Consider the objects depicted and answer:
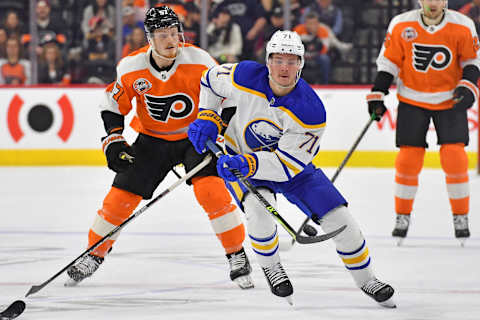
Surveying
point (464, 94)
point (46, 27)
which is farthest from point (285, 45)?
point (46, 27)

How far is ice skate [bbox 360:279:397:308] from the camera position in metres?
2.85

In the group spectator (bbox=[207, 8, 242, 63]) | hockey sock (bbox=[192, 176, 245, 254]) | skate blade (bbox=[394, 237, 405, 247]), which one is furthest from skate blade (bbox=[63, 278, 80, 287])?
spectator (bbox=[207, 8, 242, 63])

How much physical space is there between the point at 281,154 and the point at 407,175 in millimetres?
1583

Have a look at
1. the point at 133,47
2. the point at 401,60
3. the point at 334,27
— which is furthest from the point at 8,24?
the point at 401,60

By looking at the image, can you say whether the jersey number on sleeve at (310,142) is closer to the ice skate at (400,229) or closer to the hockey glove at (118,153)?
the hockey glove at (118,153)

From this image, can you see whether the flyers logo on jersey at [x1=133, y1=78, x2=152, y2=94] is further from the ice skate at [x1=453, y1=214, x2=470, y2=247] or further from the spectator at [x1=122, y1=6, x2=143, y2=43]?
the spectator at [x1=122, y1=6, x2=143, y2=43]

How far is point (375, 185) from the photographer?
6.55 metres

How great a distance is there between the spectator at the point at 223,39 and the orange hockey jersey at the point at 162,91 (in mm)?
5000

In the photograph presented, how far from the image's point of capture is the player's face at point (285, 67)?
9.26ft

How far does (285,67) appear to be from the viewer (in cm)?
282

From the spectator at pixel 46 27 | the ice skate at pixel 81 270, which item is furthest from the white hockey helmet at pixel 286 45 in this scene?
the spectator at pixel 46 27

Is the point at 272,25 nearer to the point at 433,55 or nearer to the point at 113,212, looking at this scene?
the point at 433,55

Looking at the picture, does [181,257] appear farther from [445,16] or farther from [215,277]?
[445,16]

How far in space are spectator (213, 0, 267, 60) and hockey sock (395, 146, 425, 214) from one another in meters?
4.23
